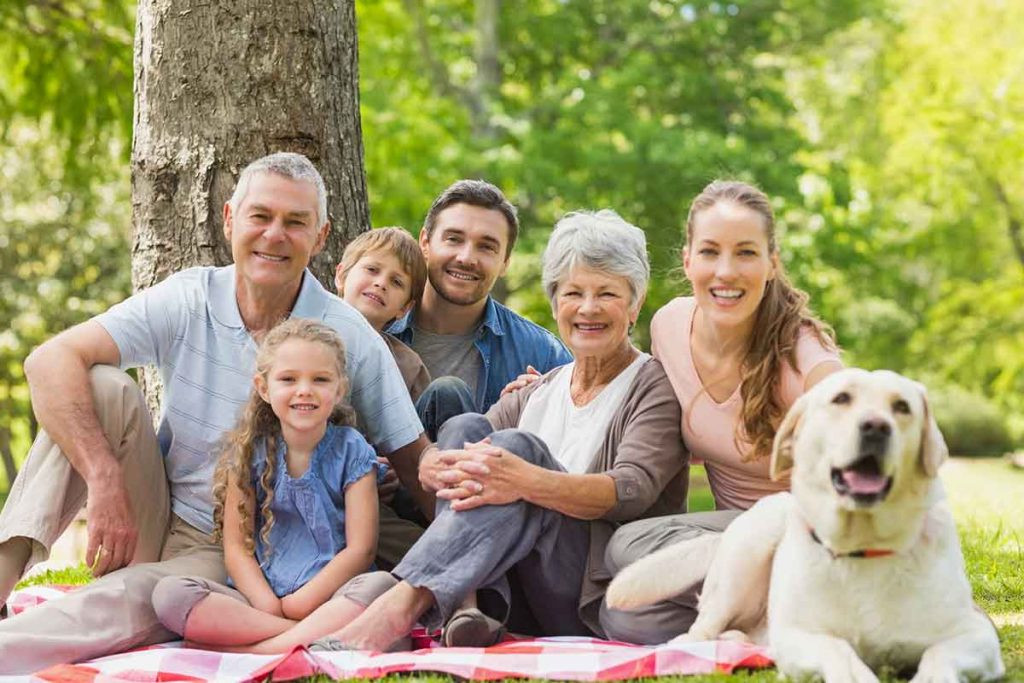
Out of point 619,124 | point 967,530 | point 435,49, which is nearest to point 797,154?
point 619,124

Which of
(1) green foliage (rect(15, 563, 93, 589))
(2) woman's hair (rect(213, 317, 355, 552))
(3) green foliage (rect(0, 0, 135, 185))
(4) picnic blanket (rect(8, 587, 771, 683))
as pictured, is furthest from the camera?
(3) green foliage (rect(0, 0, 135, 185))

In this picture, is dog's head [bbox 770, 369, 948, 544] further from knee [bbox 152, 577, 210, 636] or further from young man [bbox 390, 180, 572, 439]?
young man [bbox 390, 180, 572, 439]

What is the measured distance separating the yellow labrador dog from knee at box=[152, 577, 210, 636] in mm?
1680

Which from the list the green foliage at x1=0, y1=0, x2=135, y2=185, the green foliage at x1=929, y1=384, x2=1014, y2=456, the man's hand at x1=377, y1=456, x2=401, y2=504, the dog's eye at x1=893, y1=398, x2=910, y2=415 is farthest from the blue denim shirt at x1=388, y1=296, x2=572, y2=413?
the green foliage at x1=929, y1=384, x2=1014, y2=456

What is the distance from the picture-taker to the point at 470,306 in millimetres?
4879

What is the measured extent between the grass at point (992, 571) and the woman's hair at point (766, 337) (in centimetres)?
81

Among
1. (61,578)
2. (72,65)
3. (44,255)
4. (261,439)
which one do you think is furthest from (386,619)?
(44,255)

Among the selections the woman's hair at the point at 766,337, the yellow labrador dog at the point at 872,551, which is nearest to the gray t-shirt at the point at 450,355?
the woman's hair at the point at 766,337

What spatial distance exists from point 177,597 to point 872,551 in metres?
1.99

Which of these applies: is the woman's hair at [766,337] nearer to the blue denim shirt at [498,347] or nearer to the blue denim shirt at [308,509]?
the blue denim shirt at [308,509]

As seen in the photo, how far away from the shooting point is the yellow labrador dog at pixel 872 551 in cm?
286

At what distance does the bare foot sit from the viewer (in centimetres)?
351

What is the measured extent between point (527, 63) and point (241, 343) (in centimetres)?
1386

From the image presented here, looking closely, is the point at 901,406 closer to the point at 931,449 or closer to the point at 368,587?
the point at 931,449
